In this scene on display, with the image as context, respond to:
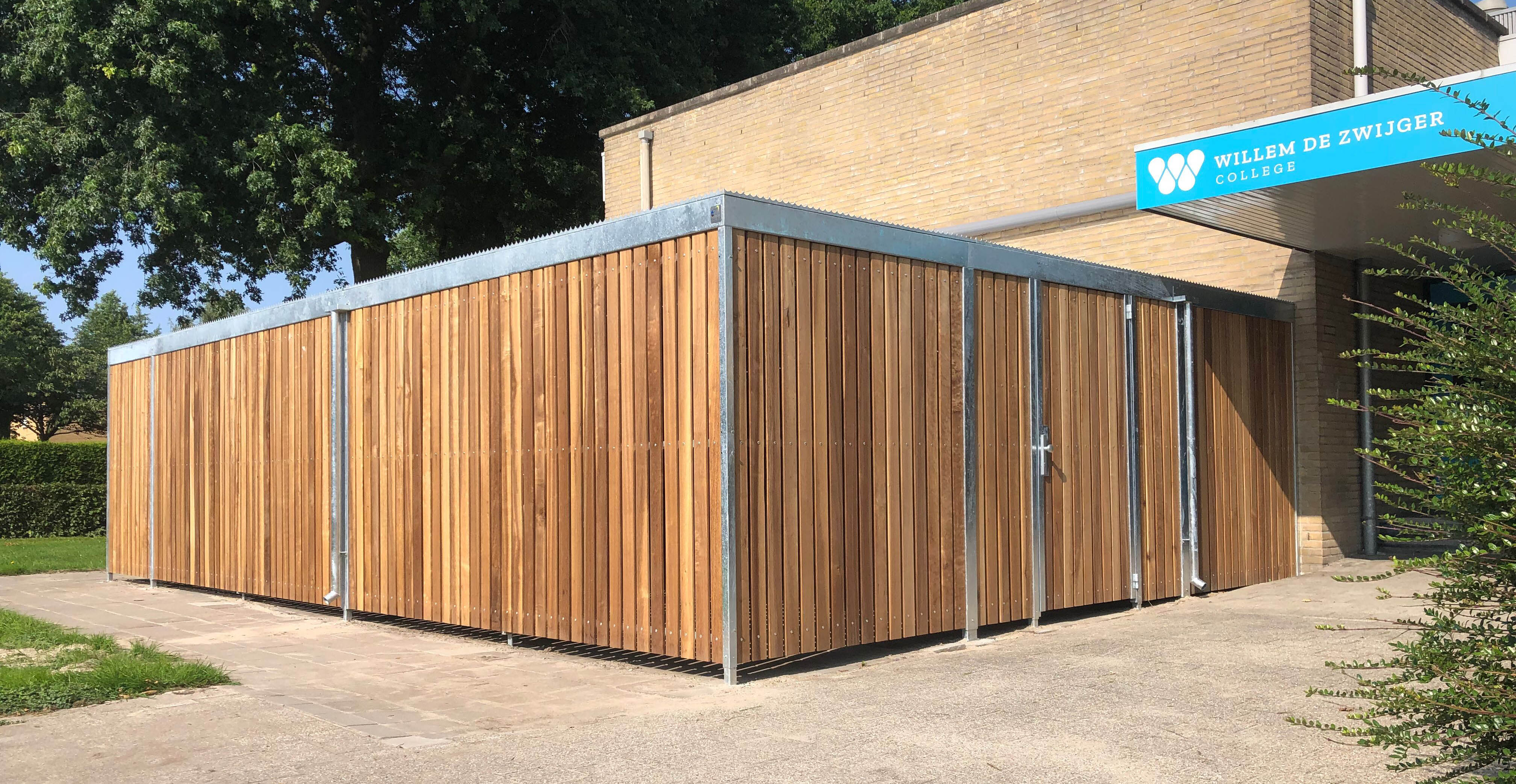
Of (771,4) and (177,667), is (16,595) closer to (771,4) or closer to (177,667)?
(177,667)

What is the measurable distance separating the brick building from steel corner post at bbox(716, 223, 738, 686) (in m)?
5.00

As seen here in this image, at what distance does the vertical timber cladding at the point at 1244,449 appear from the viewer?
10.7 m

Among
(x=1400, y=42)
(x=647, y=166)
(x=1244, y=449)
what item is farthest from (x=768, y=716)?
(x=647, y=166)

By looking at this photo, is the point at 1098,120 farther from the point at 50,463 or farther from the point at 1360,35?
the point at 50,463

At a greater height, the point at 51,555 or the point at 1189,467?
the point at 1189,467

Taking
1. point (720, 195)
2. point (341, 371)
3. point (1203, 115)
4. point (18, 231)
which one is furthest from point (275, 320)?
point (18, 231)

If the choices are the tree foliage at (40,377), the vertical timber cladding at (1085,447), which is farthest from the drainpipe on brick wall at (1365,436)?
the tree foliage at (40,377)

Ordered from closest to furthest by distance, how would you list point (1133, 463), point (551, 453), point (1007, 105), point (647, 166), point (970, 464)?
1. point (551, 453)
2. point (970, 464)
3. point (1133, 463)
4. point (1007, 105)
5. point (647, 166)

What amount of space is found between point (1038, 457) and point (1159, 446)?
5.61ft

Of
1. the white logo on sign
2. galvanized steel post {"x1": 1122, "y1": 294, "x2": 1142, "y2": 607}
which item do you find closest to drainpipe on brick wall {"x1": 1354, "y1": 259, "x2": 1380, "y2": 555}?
galvanized steel post {"x1": 1122, "y1": 294, "x2": 1142, "y2": 607}

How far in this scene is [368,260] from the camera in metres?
23.7

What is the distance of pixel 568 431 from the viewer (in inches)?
323

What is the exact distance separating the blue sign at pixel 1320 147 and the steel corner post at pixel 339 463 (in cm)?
677

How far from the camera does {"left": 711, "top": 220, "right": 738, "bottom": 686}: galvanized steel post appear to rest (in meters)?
6.93
